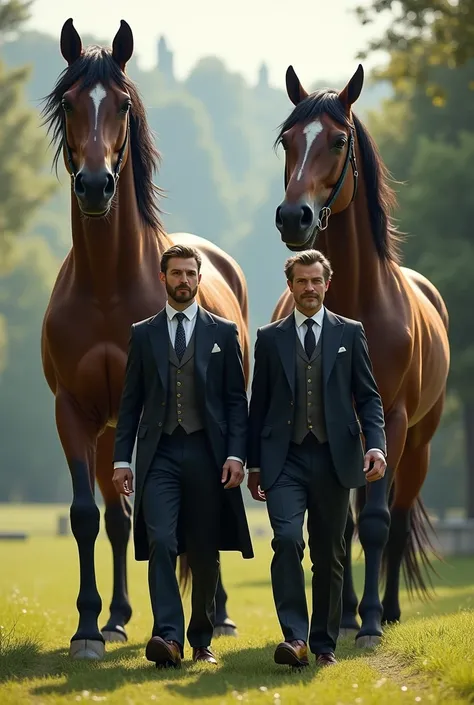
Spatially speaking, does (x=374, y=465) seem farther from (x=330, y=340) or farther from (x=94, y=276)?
(x=94, y=276)

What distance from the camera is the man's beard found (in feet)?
→ 25.8

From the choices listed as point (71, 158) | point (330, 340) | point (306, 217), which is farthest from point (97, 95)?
point (330, 340)

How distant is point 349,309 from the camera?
968cm

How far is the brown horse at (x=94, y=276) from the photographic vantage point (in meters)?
8.66

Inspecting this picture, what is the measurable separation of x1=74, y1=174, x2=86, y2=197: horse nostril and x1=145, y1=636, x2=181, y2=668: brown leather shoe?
9.01ft

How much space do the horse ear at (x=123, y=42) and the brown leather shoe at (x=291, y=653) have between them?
13.7ft

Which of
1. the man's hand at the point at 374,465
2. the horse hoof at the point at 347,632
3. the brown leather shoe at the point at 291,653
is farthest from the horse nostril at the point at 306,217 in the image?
the horse hoof at the point at 347,632

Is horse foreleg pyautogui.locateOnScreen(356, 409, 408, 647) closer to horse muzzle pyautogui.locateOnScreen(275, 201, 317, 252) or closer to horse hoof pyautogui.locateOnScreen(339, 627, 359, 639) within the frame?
horse hoof pyautogui.locateOnScreen(339, 627, 359, 639)

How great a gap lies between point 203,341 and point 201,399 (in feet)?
1.17

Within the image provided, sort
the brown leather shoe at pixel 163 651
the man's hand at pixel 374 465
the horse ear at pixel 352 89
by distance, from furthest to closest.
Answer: the horse ear at pixel 352 89 < the man's hand at pixel 374 465 < the brown leather shoe at pixel 163 651

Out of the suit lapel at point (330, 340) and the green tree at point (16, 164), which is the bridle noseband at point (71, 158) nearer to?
the suit lapel at point (330, 340)

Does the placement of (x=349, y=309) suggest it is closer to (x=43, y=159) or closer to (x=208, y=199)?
(x=43, y=159)

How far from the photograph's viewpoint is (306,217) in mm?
8461

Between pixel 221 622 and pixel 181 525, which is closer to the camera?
pixel 181 525
